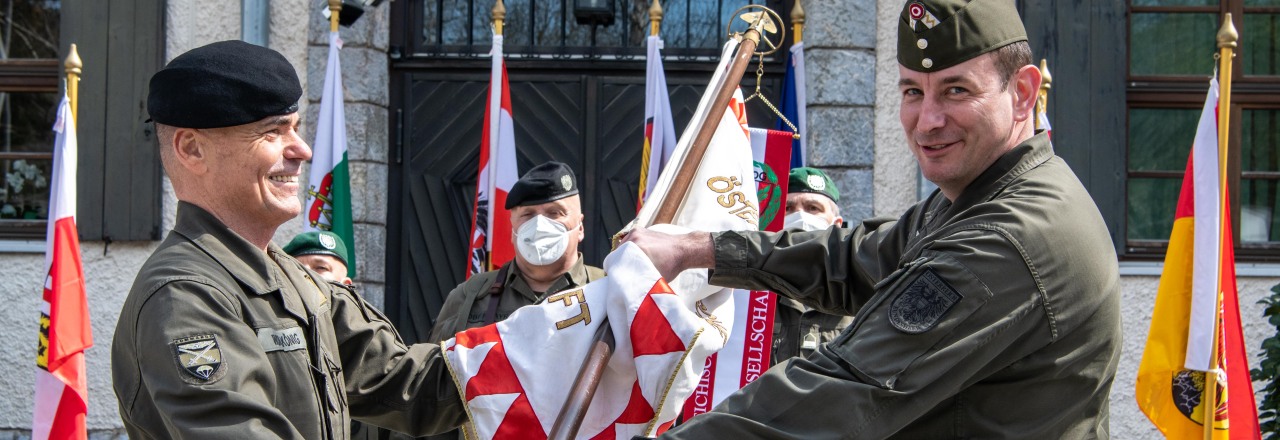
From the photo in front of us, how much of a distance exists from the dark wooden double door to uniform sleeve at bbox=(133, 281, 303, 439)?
4649 millimetres

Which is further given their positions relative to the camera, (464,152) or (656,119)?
(464,152)

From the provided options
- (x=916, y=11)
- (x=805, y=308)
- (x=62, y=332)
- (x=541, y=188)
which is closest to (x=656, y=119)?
(x=541, y=188)

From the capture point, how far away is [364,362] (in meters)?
2.98

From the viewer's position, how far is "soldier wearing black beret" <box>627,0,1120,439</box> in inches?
89.9

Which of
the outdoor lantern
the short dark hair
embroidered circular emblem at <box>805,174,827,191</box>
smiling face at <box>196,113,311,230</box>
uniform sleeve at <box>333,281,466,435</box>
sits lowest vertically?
uniform sleeve at <box>333,281,466,435</box>

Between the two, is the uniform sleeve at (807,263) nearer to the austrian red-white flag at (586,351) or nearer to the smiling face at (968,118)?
the austrian red-white flag at (586,351)

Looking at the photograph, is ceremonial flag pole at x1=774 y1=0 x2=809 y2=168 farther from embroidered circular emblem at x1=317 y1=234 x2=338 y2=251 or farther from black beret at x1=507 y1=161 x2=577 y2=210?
embroidered circular emblem at x1=317 y1=234 x2=338 y2=251

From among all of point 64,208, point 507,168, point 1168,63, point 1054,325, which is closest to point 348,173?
point 507,168

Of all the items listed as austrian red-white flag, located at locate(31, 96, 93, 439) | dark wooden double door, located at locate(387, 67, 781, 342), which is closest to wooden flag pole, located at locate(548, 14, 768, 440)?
austrian red-white flag, located at locate(31, 96, 93, 439)

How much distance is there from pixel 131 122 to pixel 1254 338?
5.47 meters

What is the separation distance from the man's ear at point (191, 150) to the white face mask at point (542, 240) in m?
2.80

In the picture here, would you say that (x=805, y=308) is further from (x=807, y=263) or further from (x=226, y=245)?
(x=226, y=245)

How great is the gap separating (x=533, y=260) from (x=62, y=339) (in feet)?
5.97

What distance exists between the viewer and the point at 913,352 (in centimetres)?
229
